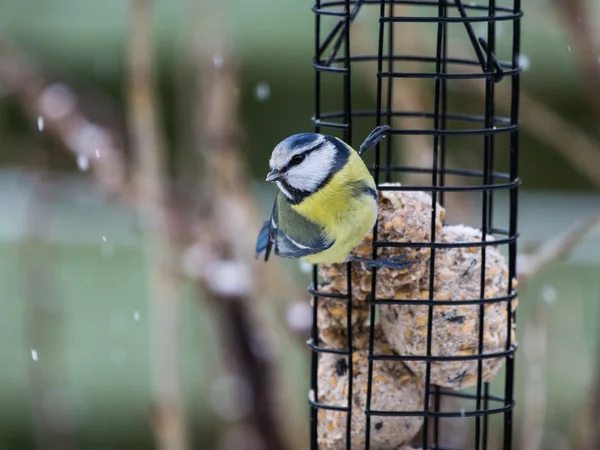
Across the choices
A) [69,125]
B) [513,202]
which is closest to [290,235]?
[513,202]

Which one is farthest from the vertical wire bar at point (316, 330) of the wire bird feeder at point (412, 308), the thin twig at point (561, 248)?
the thin twig at point (561, 248)

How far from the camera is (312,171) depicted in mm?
1861

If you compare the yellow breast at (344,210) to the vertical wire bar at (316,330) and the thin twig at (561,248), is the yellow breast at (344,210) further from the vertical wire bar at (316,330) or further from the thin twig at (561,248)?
the thin twig at (561,248)

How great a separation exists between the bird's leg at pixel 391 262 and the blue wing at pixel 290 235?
0.27ft

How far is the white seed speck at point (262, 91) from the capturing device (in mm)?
4223

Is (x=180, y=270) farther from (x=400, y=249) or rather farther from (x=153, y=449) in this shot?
(x=153, y=449)

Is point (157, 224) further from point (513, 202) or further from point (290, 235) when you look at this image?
point (513, 202)

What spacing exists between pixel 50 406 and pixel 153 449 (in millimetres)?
1458

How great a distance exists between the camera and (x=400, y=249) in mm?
1856

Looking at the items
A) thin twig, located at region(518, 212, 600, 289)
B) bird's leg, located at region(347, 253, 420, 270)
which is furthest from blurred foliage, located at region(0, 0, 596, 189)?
bird's leg, located at region(347, 253, 420, 270)

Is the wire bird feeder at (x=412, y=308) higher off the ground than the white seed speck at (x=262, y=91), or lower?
lower

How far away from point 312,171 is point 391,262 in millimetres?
245

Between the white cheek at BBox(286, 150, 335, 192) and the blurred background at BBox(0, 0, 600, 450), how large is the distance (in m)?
0.63

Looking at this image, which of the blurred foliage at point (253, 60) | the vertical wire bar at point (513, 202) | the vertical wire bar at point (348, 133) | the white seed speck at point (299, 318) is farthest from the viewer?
the blurred foliage at point (253, 60)
